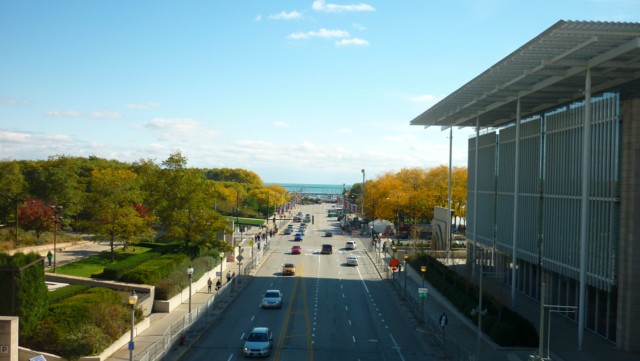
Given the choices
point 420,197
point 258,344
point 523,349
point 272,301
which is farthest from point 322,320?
point 420,197

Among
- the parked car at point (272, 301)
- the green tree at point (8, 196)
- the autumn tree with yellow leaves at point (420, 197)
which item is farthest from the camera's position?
the autumn tree with yellow leaves at point (420, 197)

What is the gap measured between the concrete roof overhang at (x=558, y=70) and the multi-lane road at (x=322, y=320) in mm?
16512

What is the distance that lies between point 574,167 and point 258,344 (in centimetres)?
2171

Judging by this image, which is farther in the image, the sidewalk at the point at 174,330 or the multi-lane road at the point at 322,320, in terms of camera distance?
the multi-lane road at the point at 322,320

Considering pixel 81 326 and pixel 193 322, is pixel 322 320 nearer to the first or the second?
pixel 193 322

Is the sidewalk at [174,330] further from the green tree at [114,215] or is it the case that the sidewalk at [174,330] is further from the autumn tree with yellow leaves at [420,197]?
the autumn tree with yellow leaves at [420,197]

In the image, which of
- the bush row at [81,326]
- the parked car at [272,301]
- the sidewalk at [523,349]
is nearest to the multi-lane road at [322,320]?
the parked car at [272,301]

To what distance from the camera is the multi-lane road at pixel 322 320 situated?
101ft

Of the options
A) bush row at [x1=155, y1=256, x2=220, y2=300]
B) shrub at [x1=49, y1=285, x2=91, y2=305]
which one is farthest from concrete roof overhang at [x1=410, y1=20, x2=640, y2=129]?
shrub at [x1=49, y1=285, x2=91, y2=305]

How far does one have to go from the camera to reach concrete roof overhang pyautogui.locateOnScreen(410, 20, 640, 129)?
2786 centimetres

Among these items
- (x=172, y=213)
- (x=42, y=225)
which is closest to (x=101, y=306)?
(x=172, y=213)

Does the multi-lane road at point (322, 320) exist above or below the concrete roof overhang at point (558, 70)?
below

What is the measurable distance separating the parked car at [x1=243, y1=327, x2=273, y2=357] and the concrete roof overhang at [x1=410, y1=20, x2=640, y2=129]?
19478 millimetres

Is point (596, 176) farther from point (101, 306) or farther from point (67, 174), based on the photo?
point (67, 174)
